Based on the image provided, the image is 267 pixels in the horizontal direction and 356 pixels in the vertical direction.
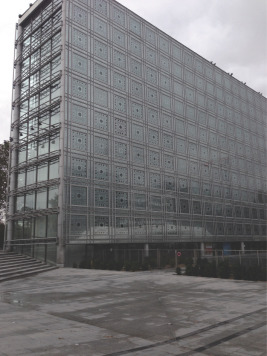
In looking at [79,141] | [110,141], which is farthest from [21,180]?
[110,141]

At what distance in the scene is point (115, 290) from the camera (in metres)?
16.9

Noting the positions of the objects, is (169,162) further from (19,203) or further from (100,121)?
(19,203)

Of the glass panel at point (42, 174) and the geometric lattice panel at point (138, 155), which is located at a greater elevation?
the geometric lattice panel at point (138, 155)

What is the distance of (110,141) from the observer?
121 feet

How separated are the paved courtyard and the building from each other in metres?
17.4

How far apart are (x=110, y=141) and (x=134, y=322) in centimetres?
2835

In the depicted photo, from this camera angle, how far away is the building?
3344 centimetres

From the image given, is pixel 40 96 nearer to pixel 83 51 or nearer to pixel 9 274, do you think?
pixel 83 51

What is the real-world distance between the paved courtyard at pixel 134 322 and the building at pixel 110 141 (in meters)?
17.4

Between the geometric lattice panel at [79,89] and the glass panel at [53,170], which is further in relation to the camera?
the geometric lattice panel at [79,89]

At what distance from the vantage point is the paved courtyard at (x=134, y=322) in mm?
7387

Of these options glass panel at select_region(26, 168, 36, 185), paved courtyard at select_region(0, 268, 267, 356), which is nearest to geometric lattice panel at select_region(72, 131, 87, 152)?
glass panel at select_region(26, 168, 36, 185)

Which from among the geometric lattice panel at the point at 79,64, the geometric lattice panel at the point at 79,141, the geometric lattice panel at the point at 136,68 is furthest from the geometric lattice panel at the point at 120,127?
the geometric lattice panel at the point at 136,68

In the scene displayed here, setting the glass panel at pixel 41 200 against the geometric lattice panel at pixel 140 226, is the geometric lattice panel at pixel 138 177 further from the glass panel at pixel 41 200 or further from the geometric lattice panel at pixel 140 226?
the glass panel at pixel 41 200
